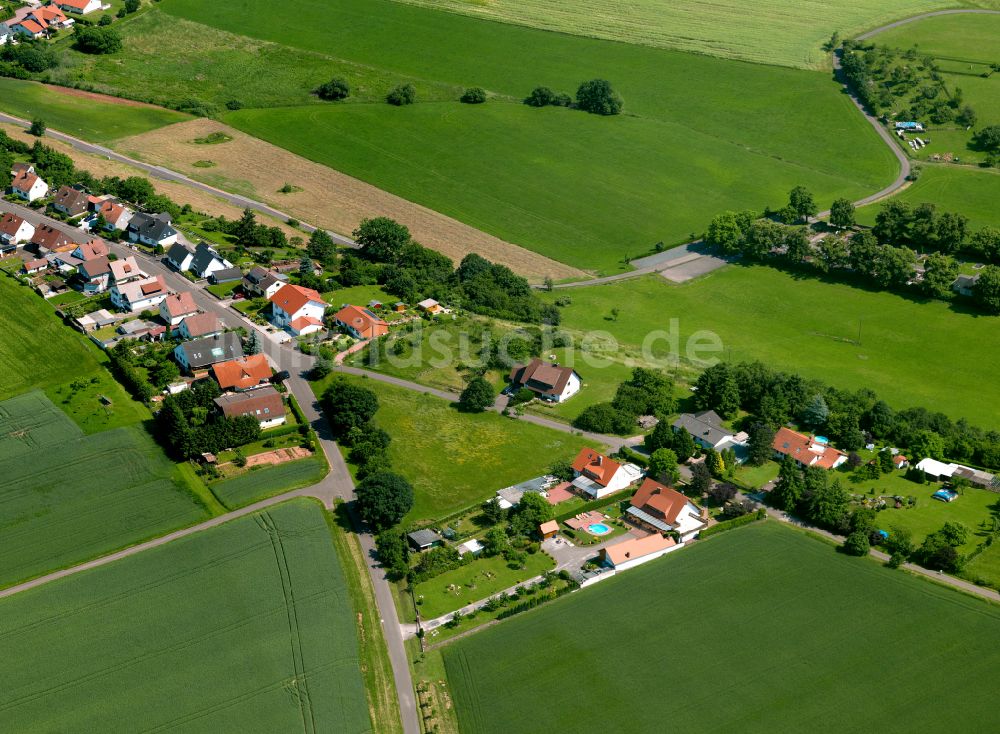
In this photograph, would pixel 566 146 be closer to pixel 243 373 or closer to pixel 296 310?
pixel 296 310

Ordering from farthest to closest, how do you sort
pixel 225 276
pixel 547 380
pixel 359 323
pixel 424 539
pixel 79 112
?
pixel 79 112 → pixel 225 276 → pixel 359 323 → pixel 547 380 → pixel 424 539

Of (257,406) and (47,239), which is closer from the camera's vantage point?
(257,406)

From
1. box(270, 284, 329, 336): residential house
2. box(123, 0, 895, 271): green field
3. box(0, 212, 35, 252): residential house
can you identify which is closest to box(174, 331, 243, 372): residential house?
box(270, 284, 329, 336): residential house

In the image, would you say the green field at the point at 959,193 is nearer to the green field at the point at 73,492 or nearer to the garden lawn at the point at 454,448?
the garden lawn at the point at 454,448

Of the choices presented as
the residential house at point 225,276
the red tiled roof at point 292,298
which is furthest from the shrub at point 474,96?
the red tiled roof at point 292,298

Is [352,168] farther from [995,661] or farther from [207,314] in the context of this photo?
[995,661]

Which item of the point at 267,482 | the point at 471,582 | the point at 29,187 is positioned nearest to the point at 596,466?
the point at 471,582

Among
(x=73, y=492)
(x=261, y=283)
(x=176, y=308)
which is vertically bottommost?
(x=73, y=492)
